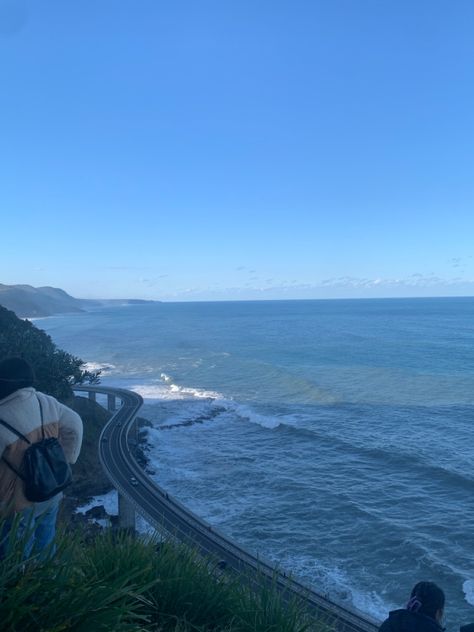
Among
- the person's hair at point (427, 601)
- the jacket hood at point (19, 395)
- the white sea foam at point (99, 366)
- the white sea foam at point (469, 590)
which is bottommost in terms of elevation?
the white sea foam at point (469, 590)

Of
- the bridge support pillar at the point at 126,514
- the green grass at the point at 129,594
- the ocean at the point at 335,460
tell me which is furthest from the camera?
the bridge support pillar at the point at 126,514

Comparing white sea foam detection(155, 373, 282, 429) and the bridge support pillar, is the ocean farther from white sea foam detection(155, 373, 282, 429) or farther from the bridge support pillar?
the bridge support pillar

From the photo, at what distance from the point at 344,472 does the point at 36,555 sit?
1014 inches

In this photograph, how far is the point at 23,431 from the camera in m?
3.39

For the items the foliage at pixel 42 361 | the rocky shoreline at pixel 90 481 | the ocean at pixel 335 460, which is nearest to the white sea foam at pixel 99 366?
the ocean at pixel 335 460

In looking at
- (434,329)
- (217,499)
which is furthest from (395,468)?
(434,329)

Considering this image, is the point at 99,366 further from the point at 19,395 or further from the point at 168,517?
the point at 19,395

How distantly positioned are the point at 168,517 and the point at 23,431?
19201 mm

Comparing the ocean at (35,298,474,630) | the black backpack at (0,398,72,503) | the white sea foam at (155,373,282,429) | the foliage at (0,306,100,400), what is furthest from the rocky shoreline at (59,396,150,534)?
the black backpack at (0,398,72,503)

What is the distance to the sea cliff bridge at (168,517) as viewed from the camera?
12734mm

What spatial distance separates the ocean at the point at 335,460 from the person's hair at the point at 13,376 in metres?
3.82

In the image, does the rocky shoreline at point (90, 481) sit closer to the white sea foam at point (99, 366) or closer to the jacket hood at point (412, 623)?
the jacket hood at point (412, 623)

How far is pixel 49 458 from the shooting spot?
3.43 m

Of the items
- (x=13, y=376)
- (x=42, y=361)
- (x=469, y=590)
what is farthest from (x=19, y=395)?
(x=42, y=361)
